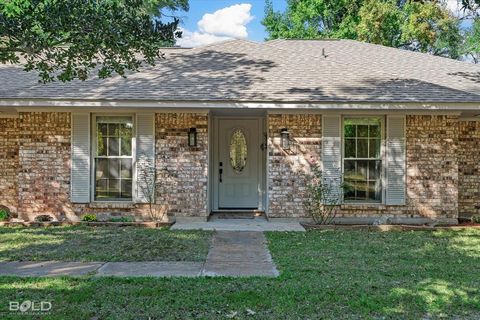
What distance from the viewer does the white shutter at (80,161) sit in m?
9.88

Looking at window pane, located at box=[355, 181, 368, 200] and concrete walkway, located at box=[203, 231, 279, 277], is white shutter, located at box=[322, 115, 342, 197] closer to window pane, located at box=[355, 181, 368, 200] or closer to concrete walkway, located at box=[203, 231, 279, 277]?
window pane, located at box=[355, 181, 368, 200]

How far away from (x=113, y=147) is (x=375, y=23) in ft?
56.4

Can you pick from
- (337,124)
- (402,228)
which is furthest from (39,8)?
(402,228)

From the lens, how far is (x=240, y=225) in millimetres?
9508

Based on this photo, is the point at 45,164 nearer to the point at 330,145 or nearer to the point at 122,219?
the point at 122,219

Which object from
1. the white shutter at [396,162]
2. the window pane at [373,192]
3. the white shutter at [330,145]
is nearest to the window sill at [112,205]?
the white shutter at [330,145]

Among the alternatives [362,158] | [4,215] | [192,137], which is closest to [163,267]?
[192,137]

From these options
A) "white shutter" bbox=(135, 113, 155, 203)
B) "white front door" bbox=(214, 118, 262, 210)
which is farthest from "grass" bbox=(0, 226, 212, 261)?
"white front door" bbox=(214, 118, 262, 210)

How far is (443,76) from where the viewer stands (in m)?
11.9

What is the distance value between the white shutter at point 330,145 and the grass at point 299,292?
132 inches

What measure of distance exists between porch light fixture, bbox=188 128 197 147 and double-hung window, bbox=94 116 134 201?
53.4 inches

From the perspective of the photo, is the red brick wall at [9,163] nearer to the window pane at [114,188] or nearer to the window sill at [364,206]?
the window pane at [114,188]

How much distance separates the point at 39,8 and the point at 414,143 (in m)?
8.13

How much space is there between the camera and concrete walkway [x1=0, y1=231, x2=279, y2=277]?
5.59 m
